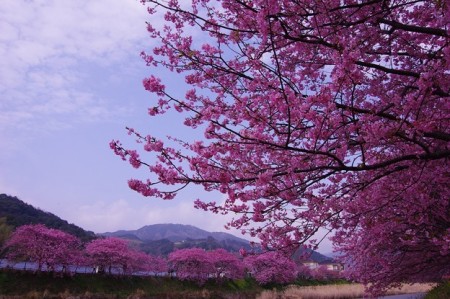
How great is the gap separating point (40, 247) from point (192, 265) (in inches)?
680

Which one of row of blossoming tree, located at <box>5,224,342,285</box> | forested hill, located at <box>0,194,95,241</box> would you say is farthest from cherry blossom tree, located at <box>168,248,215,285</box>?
forested hill, located at <box>0,194,95,241</box>

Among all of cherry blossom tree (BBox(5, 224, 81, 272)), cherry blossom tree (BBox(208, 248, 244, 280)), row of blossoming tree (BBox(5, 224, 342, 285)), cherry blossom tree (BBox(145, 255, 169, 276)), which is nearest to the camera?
cherry blossom tree (BBox(5, 224, 81, 272))

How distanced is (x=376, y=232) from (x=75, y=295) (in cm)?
2544

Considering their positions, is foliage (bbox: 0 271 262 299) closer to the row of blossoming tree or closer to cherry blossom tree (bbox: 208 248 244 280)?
the row of blossoming tree

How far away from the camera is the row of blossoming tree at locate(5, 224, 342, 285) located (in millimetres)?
28547

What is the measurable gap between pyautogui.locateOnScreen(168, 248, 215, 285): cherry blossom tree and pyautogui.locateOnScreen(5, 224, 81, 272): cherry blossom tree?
45.4ft

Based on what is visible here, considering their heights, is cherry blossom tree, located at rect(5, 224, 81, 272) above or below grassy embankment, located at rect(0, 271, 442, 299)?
above

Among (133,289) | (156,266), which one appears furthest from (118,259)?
(156,266)

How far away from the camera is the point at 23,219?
53.1 metres

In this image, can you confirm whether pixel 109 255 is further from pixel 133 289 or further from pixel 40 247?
pixel 40 247

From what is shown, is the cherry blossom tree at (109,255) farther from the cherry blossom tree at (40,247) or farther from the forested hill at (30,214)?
the forested hill at (30,214)

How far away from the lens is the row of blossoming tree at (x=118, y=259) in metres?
28.5

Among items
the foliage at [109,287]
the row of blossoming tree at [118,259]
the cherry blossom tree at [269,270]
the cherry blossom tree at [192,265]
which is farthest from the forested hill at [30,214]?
the cherry blossom tree at [269,270]

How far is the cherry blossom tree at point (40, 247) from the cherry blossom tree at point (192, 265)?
13837 mm
